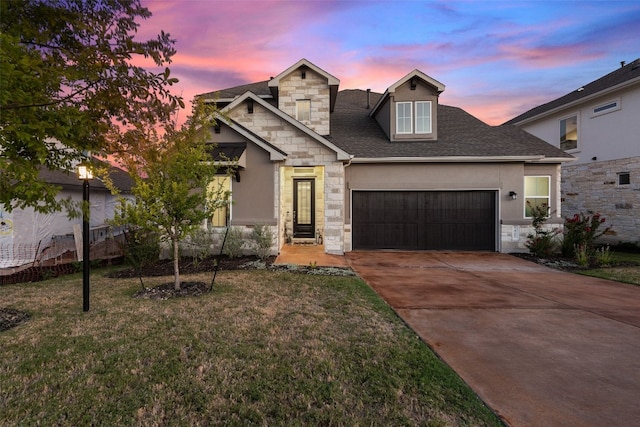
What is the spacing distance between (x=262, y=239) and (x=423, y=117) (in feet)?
29.1

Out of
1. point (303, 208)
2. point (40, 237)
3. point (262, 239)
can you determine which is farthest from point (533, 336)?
point (40, 237)

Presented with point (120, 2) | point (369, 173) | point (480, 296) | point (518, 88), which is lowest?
point (480, 296)

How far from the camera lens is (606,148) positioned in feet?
44.7

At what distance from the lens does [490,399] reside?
9.12ft

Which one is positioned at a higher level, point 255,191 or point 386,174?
point 386,174

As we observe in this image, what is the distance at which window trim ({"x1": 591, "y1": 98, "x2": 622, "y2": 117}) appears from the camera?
518 inches

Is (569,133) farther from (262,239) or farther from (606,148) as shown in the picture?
(262,239)

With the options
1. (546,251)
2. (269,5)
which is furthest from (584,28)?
(269,5)

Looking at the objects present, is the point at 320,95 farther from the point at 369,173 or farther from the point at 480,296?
the point at 480,296

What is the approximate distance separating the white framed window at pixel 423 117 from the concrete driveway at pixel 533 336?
6.92 m

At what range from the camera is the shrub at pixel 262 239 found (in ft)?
32.0

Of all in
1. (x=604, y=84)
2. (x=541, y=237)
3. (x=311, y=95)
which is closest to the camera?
(x=541, y=237)

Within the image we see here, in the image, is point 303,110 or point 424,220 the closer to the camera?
point 424,220

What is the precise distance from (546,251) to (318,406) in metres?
12.0
